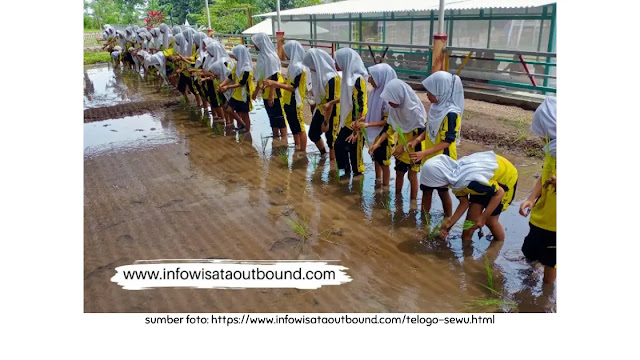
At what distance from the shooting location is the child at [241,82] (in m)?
6.24

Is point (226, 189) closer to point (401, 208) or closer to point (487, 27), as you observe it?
point (401, 208)

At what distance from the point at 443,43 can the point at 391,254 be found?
6.41 m

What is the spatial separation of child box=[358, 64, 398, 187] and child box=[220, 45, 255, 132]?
258cm

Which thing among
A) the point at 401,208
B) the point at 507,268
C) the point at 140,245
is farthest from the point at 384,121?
the point at 140,245

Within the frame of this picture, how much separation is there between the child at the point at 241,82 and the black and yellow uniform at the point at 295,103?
787 mm

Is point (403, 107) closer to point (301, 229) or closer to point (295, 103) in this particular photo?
point (301, 229)

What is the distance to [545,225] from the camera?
264 cm

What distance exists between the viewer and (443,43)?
8664 mm

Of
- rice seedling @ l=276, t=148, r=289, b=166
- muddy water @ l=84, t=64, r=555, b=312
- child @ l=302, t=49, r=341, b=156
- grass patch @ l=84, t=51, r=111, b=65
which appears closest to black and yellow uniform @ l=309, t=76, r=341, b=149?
child @ l=302, t=49, r=341, b=156

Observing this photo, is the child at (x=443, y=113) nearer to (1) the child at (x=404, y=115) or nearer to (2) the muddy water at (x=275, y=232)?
(1) the child at (x=404, y=115)

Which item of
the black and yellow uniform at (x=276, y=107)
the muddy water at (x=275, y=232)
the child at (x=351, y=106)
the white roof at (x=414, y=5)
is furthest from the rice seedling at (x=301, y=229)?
the white roof at (x=414, y=5)

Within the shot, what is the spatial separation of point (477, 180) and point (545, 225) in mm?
537

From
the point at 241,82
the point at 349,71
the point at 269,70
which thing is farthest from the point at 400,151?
the point at 241,82

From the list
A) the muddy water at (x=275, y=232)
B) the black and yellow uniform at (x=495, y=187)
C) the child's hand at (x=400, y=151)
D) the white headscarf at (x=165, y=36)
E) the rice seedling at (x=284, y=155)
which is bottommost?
the muddy water at (x=275, y=232)
